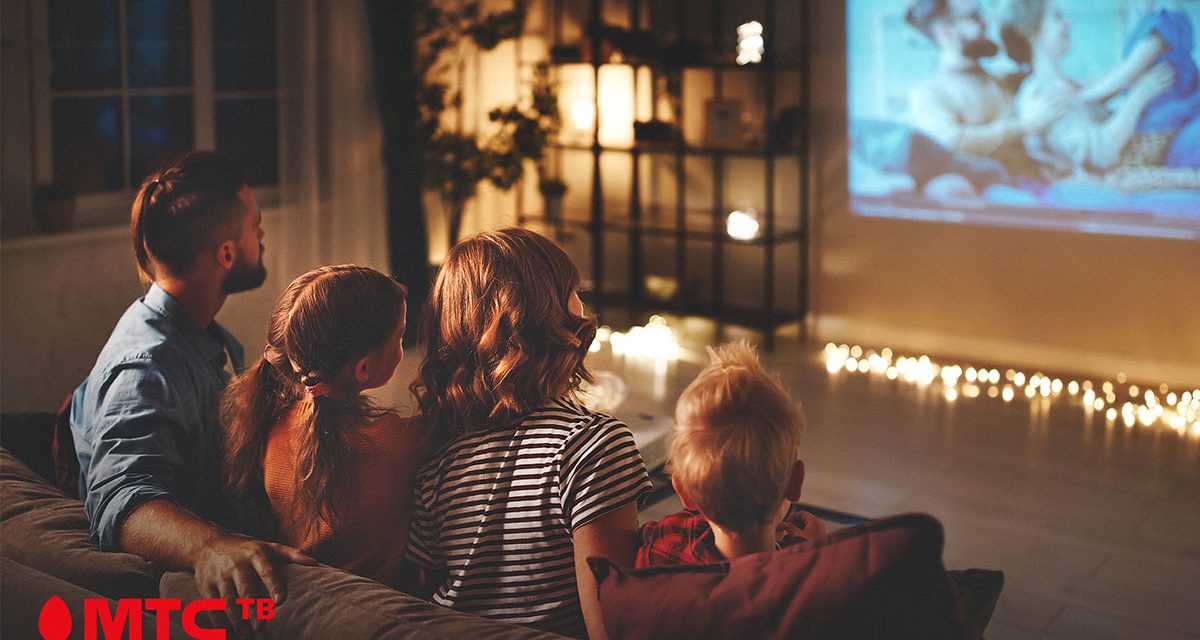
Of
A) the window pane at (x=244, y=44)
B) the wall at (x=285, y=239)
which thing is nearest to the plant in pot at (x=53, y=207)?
the wall at (x=285, y=239)

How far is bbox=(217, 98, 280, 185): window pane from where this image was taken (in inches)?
212

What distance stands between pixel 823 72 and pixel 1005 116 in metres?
0.94

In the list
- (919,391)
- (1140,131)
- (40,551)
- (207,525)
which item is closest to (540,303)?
(207,525)

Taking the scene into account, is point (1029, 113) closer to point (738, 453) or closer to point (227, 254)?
point (227, 254)

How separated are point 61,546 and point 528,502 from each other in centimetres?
67

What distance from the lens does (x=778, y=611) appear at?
1.21m

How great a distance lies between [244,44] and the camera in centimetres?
538

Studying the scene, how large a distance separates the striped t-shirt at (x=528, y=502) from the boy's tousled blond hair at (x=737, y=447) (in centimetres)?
14

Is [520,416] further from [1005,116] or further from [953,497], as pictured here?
[1005,116]

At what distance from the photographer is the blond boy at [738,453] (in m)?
1.36

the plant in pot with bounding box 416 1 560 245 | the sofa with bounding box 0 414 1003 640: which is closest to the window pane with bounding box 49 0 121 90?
the plant in pot with bounding box 416 1 560 245

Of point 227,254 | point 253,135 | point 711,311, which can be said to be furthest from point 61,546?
point 711,311

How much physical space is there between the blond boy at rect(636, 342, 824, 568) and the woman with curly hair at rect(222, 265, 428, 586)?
17.6 inches

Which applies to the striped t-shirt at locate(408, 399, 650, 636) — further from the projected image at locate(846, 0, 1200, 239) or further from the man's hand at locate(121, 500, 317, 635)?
the projected image at locate(846, 0, 1200, 239)
